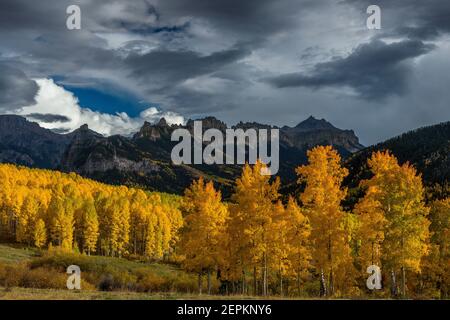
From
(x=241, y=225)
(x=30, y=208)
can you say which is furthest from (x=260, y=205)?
(x=30, y=208)

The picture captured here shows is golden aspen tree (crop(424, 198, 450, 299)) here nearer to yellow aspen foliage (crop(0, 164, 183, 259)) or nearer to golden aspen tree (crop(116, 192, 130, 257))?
yellow aspen foliage (crop(0, 164, 183, 259))

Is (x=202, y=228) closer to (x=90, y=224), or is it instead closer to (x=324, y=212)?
(x=324, y=212)

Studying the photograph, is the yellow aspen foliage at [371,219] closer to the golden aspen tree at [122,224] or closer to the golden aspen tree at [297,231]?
the golden aspen tree at [297,231]

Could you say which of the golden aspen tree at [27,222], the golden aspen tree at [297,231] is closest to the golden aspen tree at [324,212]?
the golden aspen tree at [297,231]

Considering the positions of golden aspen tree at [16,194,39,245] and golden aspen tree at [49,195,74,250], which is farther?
golden aspen tree at [16,194,39,245]

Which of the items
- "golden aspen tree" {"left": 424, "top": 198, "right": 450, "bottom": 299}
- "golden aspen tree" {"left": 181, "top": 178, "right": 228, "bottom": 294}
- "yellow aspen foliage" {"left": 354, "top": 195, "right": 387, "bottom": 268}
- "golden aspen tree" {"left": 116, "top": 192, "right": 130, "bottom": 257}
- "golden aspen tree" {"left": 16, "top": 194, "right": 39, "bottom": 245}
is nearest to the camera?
"yellow aspen foliage" {"left": 354, "top": 195, "right": 387, "bottom": 268}

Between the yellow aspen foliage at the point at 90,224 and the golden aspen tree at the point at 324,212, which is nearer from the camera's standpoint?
the golden aspen tree at the point at 324,212

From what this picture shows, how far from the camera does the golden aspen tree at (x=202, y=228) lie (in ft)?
150

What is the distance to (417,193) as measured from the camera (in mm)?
37938

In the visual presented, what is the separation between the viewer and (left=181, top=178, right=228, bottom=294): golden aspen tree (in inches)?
1802

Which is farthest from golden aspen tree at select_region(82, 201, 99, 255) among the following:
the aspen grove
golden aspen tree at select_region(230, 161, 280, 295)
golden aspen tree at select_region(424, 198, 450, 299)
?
golden aspen tree at select_region(424, 198, 450, 299)

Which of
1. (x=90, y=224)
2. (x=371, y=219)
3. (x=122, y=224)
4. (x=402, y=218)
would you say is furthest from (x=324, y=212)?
(x=122, y=224)

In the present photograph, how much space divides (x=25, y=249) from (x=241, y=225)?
75.2 m
